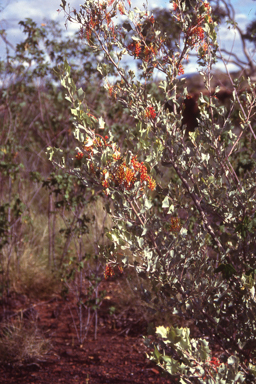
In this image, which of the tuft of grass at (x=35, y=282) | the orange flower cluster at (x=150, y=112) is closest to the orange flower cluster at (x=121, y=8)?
the orange flower cluster at (x=150, y=112)

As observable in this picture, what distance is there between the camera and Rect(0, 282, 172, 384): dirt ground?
8.74 feet

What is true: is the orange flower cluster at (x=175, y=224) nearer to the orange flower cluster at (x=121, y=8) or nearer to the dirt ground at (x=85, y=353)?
the dirt ground at (x=85, y=353)

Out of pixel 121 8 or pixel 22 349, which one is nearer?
pixel 121 8

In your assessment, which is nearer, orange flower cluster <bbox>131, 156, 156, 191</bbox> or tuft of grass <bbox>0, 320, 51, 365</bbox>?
orange flower cluster <bbox>131, 156, 156, 191</bbox>

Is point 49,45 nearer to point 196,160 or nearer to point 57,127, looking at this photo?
point 57,127

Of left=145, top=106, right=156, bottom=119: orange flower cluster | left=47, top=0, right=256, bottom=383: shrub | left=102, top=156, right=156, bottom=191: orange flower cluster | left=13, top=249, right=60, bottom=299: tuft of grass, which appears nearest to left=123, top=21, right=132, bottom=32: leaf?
left=47, top=0, right=256, bottom=383: shrub

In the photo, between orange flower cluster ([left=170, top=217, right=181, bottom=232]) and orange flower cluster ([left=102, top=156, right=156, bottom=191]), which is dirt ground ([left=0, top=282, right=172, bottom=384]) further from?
orange flower cluster ([left=102, top=156, right=156, bottom=191])

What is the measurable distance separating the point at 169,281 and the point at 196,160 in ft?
1.91

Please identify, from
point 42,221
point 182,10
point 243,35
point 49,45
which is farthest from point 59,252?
point 243,35

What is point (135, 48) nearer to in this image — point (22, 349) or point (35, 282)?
point (22, 349)

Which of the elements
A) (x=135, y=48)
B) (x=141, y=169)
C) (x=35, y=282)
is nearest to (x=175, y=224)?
(x=141, y=169)

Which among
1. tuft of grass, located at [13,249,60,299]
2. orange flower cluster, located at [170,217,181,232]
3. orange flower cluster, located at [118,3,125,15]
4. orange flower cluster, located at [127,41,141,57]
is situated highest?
orange flower cluster, located at [118,3,125,15]

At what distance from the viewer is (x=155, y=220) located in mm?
1854

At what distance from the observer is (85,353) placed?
3018 millimetres
